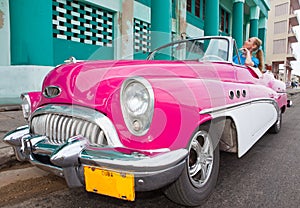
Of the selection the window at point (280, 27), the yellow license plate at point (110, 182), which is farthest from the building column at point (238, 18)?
the window at point (280, 27)

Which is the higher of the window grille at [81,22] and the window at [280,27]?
the window at [280,27]

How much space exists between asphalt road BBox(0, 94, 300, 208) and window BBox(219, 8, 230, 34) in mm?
14212

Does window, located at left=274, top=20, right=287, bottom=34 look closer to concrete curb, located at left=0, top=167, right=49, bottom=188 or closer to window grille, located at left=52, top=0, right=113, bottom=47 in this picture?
window grille, located at left=52, top=0, right=113, bottom=47

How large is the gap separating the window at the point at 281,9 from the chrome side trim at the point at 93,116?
122 ft

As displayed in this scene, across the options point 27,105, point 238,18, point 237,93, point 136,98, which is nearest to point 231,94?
point 237,93

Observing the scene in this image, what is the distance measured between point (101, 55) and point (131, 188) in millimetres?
1584

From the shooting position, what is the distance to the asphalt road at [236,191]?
183 cm

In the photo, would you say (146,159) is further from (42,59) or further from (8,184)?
(42,59)

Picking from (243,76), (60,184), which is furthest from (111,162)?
(243,76)

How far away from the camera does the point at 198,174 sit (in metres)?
1.91

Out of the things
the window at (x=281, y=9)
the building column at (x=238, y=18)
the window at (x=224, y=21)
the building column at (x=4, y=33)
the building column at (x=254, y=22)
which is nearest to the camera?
the building column at (x=4, y=33)

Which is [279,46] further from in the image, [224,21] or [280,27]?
[224,21]

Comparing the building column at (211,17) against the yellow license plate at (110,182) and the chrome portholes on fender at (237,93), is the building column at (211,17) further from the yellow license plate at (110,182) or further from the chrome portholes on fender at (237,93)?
the yellow license plate at (110,182)

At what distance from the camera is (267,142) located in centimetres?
376
